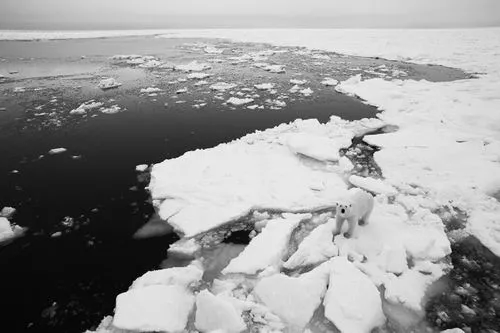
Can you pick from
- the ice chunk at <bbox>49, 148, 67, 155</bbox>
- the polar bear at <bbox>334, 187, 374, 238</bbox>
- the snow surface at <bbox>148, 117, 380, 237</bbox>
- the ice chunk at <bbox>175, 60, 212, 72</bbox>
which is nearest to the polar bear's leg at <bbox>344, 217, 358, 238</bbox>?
the polar bear at <bbox>334, 187, 374, 238</bbox>

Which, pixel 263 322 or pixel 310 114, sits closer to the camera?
pixel 263 322

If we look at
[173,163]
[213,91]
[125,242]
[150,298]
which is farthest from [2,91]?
[150,298]

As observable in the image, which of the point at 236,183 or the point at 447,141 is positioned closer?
the point at 236,183

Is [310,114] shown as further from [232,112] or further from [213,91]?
[213,91]

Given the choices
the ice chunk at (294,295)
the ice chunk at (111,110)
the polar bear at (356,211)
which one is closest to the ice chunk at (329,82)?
the ice chunk at (111,110)

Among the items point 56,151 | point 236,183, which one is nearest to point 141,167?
point 236,183

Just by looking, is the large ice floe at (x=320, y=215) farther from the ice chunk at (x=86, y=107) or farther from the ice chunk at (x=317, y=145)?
the ice chunk at (x=86, y=107)

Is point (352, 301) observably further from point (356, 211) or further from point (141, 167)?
point (141, 167)
